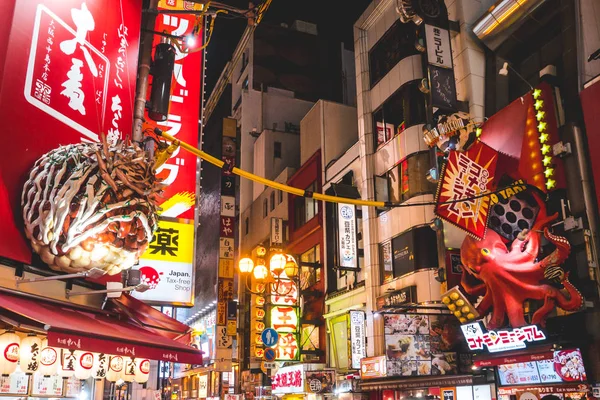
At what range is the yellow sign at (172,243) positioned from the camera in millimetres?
12512

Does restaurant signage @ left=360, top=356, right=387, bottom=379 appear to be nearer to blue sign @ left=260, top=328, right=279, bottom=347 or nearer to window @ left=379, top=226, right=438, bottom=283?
window @ left=379, top=226, right=438, bottom=283

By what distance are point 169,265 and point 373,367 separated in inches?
490

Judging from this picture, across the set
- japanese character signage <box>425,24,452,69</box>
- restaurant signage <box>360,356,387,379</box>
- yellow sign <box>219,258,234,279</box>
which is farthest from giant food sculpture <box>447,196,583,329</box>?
yellow sign <box>219,258,234,279</box>

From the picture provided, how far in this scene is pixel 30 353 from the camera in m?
8.20

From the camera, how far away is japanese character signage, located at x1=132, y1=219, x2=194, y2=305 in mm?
11883

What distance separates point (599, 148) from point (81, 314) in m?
14.3

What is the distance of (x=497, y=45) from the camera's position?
2153cm

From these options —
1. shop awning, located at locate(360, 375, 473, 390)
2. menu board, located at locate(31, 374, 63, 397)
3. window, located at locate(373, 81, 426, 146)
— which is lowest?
shop awning, located at locate(360, 375, 473, 390)

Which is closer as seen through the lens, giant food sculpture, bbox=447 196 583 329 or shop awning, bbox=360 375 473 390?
giant food sculpture, bbox=447 196 583 329

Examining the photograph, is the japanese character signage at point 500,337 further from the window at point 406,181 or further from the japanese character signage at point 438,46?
the japanese character signage at point 438,46

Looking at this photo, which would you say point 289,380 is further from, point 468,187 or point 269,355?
point 468,187

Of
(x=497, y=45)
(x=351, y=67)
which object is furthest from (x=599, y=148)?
(x=351, y=67)

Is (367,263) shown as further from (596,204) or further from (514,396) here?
(596,204)

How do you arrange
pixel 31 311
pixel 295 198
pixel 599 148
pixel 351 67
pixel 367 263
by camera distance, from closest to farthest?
pixel 31 311 → pixel 599 148 → pixel 367 263 → pixel 295 198 → pixel 351 67
